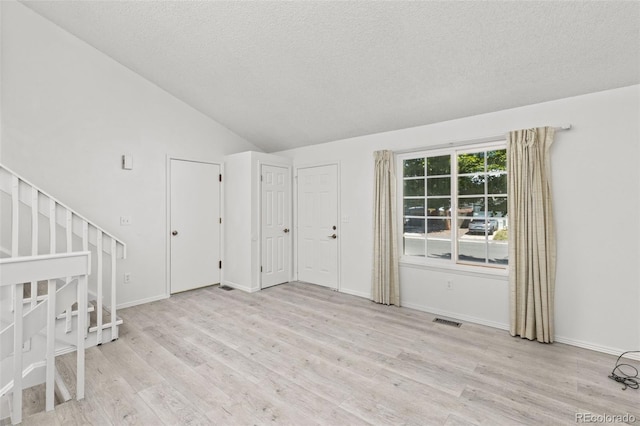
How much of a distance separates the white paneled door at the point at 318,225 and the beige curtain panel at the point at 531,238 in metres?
2.37

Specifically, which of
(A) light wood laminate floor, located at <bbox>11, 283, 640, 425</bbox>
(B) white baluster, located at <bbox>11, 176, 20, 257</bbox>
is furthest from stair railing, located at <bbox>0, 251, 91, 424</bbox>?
(B) white baluster, located at <bbox>11, 176, 20, 257</bbox>

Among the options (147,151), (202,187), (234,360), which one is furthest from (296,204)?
(234,360)

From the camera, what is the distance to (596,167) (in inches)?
105

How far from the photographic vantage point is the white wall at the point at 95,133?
3176mm

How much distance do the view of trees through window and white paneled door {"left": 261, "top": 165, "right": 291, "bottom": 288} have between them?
6.83 ft

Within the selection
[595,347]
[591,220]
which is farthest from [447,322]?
[591,220]

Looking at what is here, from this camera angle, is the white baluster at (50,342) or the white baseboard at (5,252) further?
the white baseboard at (5,252)

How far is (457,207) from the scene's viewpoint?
3598 mm

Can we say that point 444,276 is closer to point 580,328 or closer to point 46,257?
point 580,328

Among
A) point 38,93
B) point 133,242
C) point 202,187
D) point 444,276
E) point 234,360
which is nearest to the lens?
point 234,360

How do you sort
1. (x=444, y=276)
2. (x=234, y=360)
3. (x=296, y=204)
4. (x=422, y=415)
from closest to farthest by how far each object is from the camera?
1. (x=422, y=415)
2. (x=234, y=360)
3. (x=444, y=276)
4. (x=296, y=204)

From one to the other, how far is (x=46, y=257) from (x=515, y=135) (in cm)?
410

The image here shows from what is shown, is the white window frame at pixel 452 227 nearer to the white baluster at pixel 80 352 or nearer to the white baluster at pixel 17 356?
the white baluster at pixel 80 352

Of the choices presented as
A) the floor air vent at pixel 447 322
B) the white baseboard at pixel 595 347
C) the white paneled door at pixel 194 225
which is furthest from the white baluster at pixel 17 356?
the white baseboard at pixel 595 347
